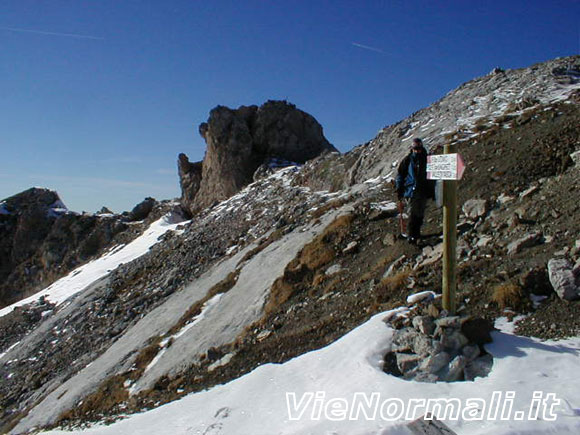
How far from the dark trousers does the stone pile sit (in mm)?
4615

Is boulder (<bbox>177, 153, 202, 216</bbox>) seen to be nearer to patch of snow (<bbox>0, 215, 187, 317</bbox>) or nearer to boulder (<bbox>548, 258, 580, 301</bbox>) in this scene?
patch of snow (<bbox>0, 215, 187, 317</bbox>)

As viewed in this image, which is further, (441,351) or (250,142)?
(250,142)

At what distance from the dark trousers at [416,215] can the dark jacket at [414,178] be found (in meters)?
0.13

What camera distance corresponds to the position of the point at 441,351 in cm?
597

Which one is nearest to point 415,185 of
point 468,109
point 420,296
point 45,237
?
point 420,296

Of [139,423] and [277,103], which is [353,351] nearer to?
[139,423]

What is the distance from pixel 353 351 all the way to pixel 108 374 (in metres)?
10.6

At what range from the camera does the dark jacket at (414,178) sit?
34.5 feet

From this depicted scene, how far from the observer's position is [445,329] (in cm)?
613

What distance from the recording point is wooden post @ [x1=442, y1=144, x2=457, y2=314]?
670 cm

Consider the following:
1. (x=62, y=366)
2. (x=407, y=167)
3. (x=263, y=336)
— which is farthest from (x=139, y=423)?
(x=62, y=366)

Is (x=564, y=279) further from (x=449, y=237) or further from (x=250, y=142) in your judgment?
(x=250, y=142)

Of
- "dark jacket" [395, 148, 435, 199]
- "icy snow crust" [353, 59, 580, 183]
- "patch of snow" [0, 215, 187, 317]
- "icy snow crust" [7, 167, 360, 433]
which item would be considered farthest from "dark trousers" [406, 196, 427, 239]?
"patch of snow" [0, 215, 187, 317]

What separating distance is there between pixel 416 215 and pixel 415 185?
2.63 feet
